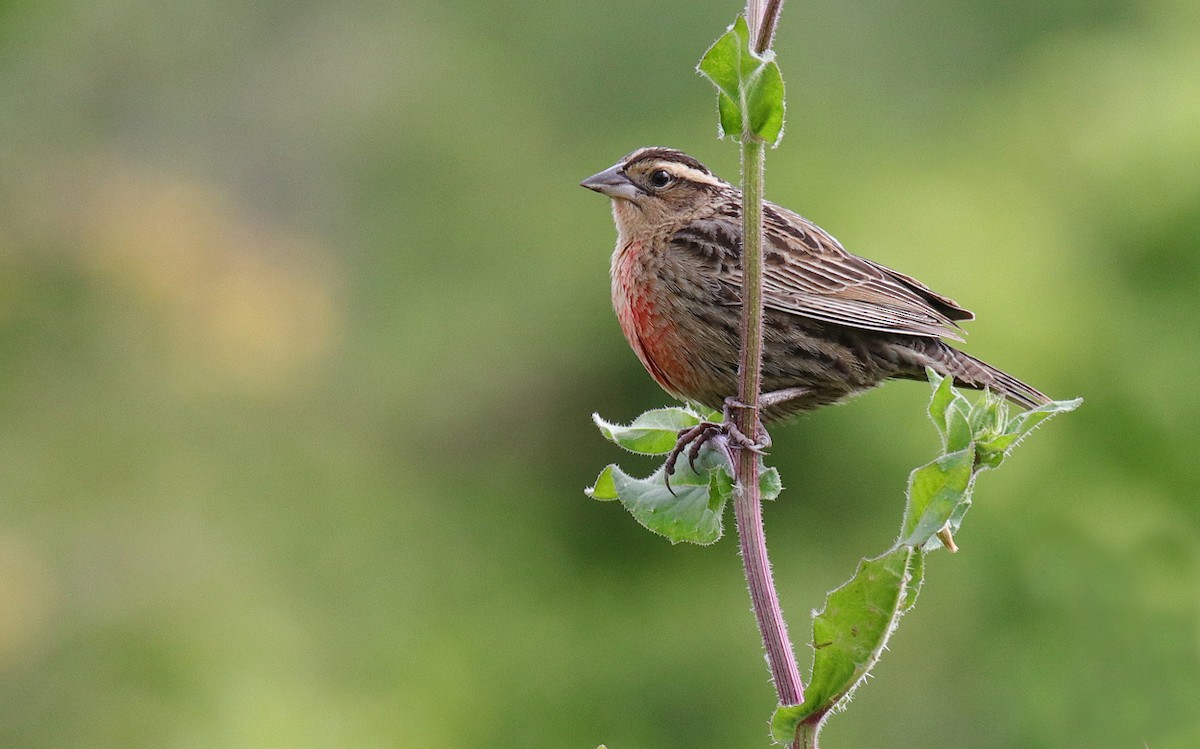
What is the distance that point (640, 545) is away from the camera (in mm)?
8719

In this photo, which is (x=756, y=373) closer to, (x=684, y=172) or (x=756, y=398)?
(x=756, y=398)

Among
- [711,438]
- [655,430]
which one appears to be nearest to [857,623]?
[711,438]

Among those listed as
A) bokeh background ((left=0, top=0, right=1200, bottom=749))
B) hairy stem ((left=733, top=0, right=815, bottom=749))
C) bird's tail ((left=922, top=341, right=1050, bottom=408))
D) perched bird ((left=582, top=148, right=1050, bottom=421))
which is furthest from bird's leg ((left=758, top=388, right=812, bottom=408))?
bokeh background ((left=0, top=0, right=1200, bottom=749))

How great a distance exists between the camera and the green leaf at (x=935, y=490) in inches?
80.9

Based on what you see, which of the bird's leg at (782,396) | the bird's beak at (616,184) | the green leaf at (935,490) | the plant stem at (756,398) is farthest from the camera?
the bird's beak at (616,184)

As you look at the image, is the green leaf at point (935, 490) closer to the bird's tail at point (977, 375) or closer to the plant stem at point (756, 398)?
the plant stem at point (756, 398)

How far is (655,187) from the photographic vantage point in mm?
4395

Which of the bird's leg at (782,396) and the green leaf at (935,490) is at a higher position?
the green leaf at (935,490)

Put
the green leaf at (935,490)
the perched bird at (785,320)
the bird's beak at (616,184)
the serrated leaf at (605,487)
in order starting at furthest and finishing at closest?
1. the bird's beak at (616,184)
2. the perched bird at (785,320)
3. the serrated leaf at (605,487)
4. the green leaf at (935,490)

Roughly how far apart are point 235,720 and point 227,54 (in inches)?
275

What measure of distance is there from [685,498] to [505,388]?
6.79 metres

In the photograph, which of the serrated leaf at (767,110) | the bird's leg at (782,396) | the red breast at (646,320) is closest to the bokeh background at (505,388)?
the bird's leg at (782,396)

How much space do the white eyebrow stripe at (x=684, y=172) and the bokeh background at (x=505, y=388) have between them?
257cm

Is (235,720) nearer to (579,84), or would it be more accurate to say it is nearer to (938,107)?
(579,84)
